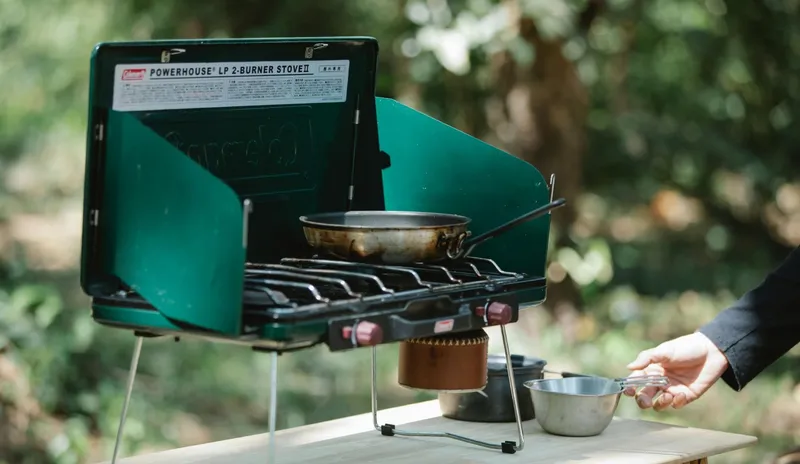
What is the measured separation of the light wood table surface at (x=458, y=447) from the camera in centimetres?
278

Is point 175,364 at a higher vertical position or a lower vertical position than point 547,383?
lower

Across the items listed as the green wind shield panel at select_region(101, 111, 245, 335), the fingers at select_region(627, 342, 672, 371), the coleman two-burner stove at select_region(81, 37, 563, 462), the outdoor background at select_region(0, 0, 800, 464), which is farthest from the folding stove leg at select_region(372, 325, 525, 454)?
the outdoor background at select_region(0, 0, 800, 464)

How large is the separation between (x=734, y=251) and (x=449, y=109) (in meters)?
2.02

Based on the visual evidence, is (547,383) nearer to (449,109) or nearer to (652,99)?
(449,109)

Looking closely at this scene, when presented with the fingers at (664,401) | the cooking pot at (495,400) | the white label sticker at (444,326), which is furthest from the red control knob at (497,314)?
the fingers at (664,401)

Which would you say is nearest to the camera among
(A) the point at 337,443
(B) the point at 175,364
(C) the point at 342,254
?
(C) the point at 342,254

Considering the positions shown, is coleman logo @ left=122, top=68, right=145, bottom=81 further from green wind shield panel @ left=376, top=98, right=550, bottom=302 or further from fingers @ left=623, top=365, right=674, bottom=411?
fingers @ left=623, top=365, right=674, bottom=411

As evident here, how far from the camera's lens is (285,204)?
2871 millimetres

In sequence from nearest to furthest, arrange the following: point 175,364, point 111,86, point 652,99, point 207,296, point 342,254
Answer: point 207,296 < point 111,86 < point 342,254 < point 175,364 < point 652,99

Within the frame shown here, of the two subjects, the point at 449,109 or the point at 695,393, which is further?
the point at 449,109

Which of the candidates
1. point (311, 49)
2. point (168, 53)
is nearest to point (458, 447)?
point (311, 49)

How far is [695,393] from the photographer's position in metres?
3.09

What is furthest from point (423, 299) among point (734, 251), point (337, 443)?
point (734, 251)

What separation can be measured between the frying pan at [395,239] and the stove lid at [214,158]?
0.18 m
